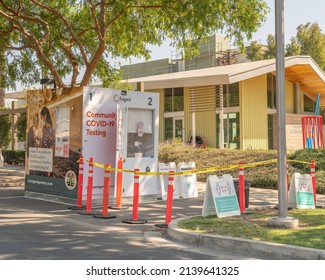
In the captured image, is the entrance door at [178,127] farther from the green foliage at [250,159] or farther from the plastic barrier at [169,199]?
the plastic barrier at [169,199]

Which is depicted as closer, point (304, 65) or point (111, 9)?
point (111, 9)

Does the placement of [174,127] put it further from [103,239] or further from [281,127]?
[103,239]

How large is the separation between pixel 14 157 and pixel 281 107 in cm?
2075

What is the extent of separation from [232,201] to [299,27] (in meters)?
44.7

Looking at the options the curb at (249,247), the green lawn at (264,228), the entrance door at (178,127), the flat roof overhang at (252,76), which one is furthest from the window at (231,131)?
the curb at (249,247)

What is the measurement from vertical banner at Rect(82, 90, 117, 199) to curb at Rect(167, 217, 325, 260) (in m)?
4.52

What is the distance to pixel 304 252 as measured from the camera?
266 inches

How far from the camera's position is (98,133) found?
12.6 meters

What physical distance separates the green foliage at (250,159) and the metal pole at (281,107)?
739 centimetres

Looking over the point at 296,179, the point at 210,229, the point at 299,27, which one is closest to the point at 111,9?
the point at 296,179

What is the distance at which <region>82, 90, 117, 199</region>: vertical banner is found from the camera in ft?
40.4

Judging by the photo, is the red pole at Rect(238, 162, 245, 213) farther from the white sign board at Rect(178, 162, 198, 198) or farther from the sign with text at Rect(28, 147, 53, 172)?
the sign with text at Rect(28, 147, 53, 172)

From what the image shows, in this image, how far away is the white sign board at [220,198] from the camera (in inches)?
390
